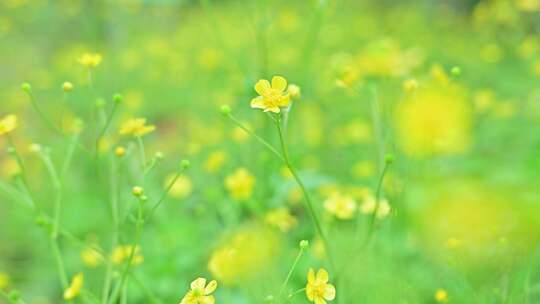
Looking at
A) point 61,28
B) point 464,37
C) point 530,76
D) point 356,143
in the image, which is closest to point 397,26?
point 464,37

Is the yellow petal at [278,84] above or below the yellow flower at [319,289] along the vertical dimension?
above

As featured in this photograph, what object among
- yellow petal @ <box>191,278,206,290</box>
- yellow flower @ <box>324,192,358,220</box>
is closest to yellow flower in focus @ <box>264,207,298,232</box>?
yellow flower @ <box>324,192,358,220</box>

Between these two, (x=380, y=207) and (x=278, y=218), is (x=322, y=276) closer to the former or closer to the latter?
(x=380, y=207)

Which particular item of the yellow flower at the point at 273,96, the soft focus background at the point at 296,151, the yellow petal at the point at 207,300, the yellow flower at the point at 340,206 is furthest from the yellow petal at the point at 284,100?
the yellow flower at the point at 340,206

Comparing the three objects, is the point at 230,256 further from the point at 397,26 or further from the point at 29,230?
the point at 397,26

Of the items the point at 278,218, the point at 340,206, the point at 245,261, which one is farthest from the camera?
the point at 278,218

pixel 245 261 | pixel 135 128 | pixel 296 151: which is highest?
Result: pixel 135 128

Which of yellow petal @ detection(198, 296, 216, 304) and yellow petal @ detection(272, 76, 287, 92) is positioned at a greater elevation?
yellow petal @ detection(272, 76, 287, 92)

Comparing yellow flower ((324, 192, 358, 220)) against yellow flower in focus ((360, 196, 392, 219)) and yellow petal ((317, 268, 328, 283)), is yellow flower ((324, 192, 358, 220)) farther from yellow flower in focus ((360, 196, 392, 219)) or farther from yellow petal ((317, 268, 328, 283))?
yellow petal ((317, 268, 328, 283))

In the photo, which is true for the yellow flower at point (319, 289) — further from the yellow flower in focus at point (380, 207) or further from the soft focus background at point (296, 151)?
the yellow flower in focus at point (380, 207)

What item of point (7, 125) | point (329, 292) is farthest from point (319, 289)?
point (7, 125)
